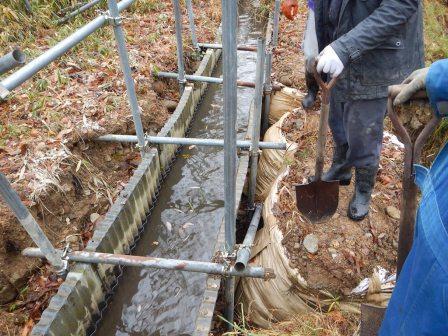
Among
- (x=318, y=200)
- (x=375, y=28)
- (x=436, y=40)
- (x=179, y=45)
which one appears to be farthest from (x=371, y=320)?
(x=436, y=40)

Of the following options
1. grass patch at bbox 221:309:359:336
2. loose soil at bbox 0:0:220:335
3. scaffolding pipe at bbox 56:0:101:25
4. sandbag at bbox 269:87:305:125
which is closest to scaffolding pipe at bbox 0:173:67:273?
loose soil at bbox 0:0:220:335

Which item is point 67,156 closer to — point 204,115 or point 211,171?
point 211,171

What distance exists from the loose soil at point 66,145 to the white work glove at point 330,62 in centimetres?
255

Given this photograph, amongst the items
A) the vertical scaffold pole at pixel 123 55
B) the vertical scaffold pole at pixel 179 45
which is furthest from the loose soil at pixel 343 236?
the vertical scaffold pole at pixel 179 45

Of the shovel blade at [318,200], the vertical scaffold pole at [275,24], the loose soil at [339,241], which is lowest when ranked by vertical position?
the loose soil at [339,241]

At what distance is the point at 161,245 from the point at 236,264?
1.43 meters

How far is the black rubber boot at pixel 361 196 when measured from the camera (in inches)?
107

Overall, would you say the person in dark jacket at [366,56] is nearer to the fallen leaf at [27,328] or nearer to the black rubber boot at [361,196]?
the black rubber boot at [361,196]

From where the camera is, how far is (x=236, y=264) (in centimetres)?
245

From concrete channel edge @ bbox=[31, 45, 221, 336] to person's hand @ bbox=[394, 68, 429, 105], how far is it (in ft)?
8.13

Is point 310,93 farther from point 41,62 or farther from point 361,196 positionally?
point 41,62

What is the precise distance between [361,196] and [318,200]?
1.13 ft

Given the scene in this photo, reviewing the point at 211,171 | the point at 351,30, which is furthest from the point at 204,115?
the point at 351,30

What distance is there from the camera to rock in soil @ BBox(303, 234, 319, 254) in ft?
8.80
